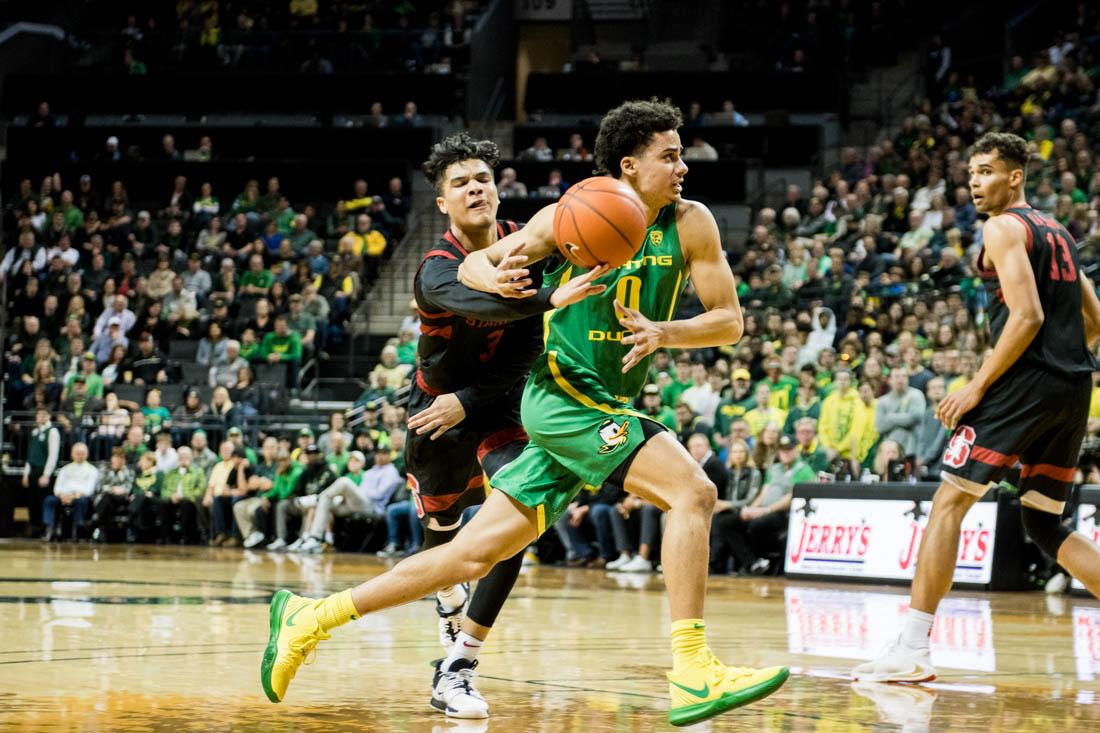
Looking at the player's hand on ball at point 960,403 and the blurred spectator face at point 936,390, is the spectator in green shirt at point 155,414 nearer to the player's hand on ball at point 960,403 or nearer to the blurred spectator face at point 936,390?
the blurred spectator face at point 936,390

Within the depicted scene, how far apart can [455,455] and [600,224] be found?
166 cm

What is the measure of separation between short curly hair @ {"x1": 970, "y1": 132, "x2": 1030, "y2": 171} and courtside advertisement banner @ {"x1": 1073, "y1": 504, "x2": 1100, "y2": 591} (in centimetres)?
618

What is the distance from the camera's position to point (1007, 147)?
20.5 feet

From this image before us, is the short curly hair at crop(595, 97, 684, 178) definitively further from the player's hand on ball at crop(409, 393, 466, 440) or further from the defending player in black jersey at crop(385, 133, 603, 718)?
the player's hand on ball at crop(409, 393, 466, 440)

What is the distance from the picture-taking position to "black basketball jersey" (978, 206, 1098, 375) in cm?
609

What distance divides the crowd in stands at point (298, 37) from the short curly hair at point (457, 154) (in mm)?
20933

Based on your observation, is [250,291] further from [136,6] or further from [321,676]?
[321,676]

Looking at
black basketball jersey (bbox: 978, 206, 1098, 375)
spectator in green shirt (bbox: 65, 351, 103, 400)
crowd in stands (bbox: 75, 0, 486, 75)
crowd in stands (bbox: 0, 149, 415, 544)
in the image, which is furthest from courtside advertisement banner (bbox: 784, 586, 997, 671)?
crowd in stands (bbox: 75, 0, 486, 75)

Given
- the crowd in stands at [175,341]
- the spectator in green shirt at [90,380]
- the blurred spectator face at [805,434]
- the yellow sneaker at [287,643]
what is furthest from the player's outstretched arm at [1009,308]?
the spectator in green shirt at [90,380]

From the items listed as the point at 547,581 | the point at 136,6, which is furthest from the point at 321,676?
the point at 136,6

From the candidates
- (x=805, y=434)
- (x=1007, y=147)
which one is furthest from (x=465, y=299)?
(x=805, y=434)

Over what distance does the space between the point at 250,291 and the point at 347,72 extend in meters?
6.25

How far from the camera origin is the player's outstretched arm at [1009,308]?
236 inches

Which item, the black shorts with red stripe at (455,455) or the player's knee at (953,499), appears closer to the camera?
the black shorts with red stripe at (455,455)
